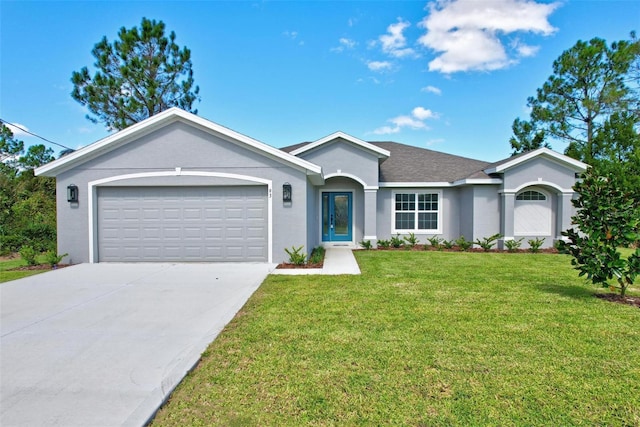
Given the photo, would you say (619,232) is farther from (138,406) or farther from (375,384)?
(138,406)

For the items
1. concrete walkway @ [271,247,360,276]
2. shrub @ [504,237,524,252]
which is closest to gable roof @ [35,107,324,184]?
concrete walkway @ [271,247,360,276]

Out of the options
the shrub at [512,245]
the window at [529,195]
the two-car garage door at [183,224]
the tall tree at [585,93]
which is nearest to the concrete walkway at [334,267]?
the two-car garage door at [183,224]

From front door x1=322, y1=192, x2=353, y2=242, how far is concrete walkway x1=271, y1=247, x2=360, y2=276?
276cm

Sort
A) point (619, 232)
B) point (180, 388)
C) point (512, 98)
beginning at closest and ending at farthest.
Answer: point (180, 388) < point (619, 232) < point (512, 98)

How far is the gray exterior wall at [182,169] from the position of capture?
34.3ft

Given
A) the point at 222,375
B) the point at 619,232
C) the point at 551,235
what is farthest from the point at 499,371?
the point at 551,235

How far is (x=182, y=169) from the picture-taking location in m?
10.5

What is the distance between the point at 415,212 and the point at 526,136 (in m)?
12.1

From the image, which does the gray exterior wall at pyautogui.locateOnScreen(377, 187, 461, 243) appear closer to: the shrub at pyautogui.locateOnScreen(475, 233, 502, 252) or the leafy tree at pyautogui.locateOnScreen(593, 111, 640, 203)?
the shrub at pyautogui.locateOnScreen(475, 233, 502, 252)

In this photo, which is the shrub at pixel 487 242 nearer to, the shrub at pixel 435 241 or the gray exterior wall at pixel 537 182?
the gray exterior wall at pixel 537 182

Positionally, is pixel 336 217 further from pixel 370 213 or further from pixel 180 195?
pixel 180 195

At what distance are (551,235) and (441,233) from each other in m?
4.34

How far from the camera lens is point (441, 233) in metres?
15.4

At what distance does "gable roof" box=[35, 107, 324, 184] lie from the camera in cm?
1020
